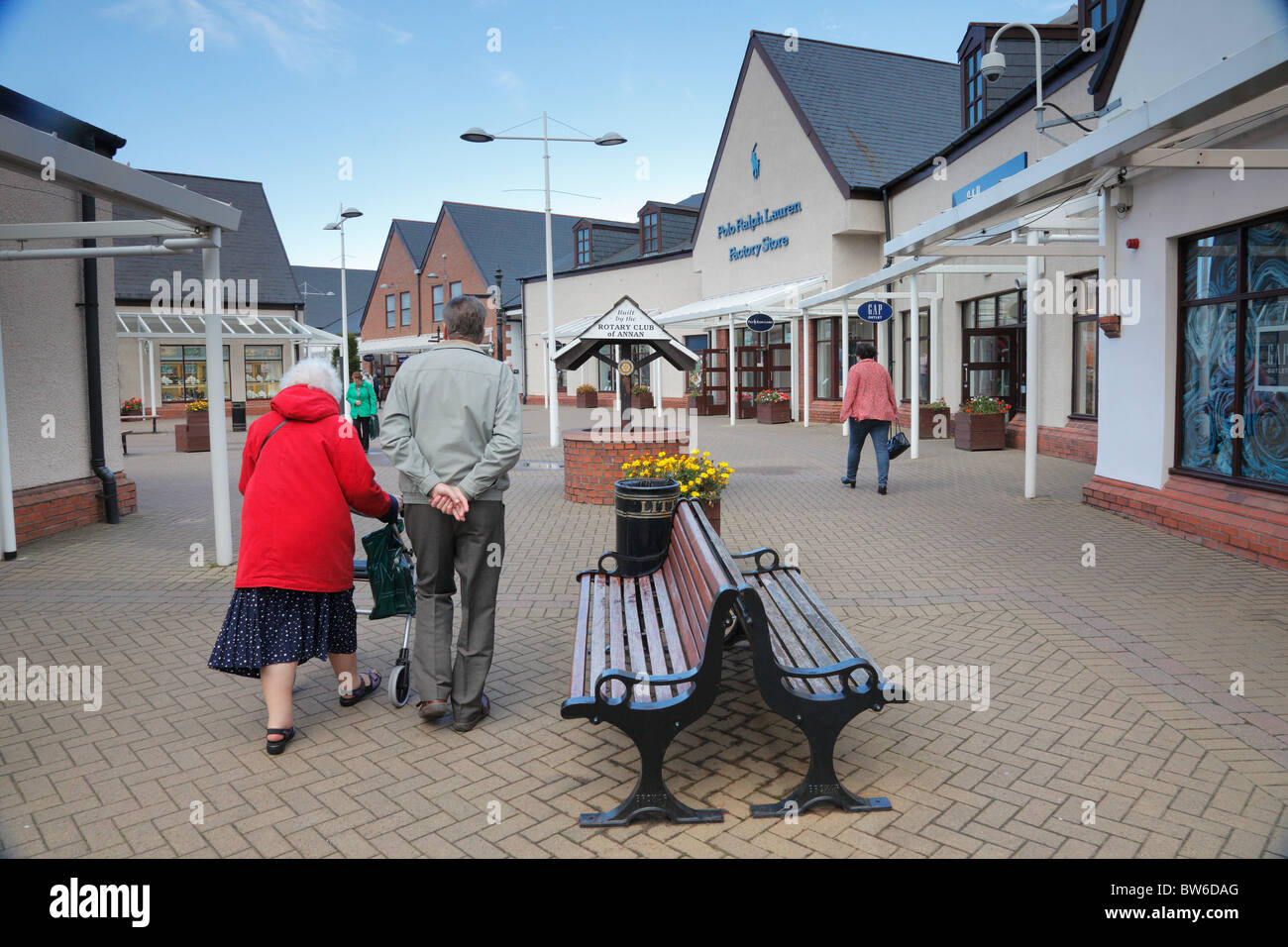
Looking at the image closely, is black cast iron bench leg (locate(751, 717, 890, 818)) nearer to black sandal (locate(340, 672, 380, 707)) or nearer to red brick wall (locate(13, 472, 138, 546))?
black sandal (locate(340, 672, 380, 707))

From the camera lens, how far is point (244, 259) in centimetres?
3703

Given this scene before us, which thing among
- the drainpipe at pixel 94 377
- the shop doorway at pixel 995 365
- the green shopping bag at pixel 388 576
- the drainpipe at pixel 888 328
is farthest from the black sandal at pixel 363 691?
the drainpipe at pixel 888 328

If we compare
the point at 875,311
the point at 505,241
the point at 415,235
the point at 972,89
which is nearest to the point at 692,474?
the point at 875,311

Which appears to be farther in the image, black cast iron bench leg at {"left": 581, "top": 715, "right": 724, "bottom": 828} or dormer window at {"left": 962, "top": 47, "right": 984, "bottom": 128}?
dormer window at {"left": 962, "top": 47, "right": 984, "bottom": 128}

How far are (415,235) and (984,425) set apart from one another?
44517mm

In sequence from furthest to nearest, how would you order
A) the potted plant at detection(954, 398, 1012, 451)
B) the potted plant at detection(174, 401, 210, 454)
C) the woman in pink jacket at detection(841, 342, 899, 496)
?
the potted plant at detection(174, 401, 210, 454)
the potted plant at detection(954, 398, 1012, 451)
the woman in pink jacket at detection(841, 342, 899, 496)

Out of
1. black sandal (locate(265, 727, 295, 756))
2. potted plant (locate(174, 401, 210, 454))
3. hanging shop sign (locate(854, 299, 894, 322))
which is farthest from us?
potted plant (locate(174, 401, 210, 454))

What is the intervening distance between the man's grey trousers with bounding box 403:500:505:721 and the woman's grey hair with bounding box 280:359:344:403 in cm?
67

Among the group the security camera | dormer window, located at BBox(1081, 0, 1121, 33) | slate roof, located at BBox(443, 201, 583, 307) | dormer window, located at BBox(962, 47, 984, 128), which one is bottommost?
the security camera

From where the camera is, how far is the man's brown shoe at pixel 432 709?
4.31 meters

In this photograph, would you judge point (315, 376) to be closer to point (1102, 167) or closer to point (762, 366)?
point (1102, 167)

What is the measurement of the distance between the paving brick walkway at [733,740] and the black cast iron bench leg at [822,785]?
0.25ft

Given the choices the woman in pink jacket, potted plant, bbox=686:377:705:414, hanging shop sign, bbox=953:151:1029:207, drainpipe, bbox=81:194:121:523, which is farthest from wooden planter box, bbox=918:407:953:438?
drainpipe, bbox=81:194:121:523

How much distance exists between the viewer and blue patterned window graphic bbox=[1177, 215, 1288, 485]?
7.70 metres
